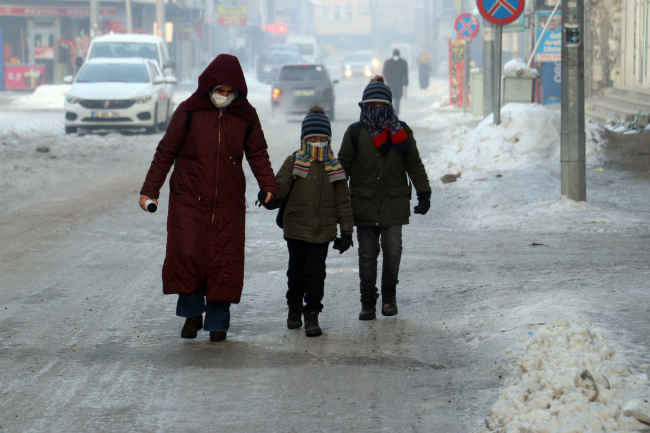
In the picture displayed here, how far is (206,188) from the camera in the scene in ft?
17.3

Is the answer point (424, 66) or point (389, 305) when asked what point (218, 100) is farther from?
point (424, 66)

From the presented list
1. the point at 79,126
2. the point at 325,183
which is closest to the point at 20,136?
the point at 79,126

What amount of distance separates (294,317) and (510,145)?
8.54 metres

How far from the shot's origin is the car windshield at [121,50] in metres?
24.7

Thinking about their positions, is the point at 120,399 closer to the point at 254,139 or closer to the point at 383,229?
the point at 254,139

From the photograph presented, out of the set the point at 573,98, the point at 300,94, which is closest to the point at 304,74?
the point at 300,94

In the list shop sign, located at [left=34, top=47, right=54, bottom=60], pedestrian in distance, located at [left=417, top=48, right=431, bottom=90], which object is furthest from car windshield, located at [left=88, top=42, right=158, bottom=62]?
pedestrian in distance, located at [left=417, top=48, right=431, bottom=90]

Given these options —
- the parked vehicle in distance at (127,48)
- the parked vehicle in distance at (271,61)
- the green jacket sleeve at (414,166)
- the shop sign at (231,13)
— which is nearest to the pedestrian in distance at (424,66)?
the parked vehicle in distance at (271,61)

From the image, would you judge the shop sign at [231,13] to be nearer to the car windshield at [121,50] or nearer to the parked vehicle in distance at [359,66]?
the parked vehicle in distance at [359,66]

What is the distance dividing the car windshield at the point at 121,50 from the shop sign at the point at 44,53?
61.3 feet

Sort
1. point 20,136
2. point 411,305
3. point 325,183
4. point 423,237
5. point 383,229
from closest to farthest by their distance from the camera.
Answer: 1. point 325,183
2. point 383,229
3. point 411,305
4. point 423,237
5. point 20,136

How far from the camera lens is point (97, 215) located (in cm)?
1052

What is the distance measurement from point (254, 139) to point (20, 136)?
48.1 feet

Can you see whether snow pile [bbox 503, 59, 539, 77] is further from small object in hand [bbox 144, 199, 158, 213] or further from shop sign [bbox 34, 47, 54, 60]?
shop sign [bbox 34, 47, 54, 60]
